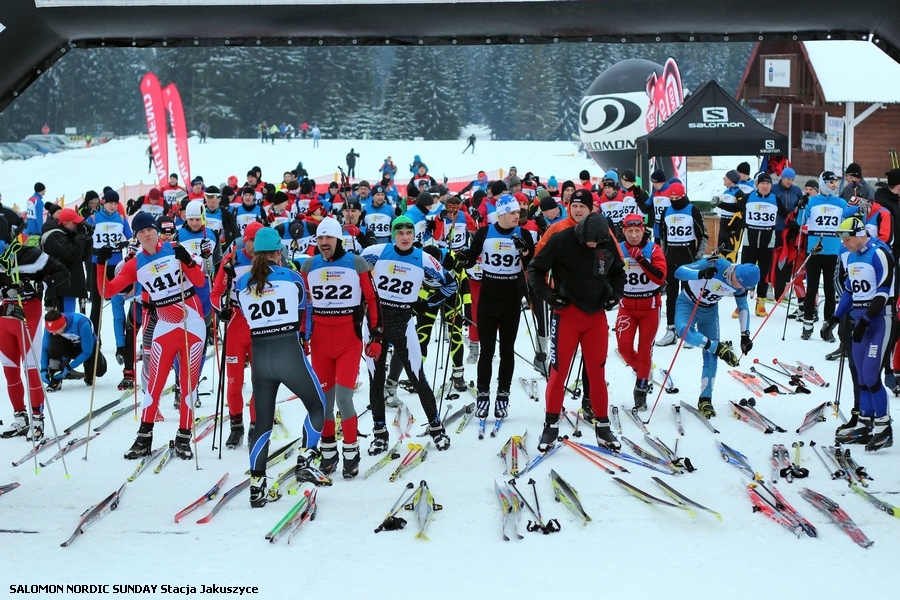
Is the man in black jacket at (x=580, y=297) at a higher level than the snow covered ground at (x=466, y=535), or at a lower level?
higher

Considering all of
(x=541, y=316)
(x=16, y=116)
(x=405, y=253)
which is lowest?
(x=541, y=316)

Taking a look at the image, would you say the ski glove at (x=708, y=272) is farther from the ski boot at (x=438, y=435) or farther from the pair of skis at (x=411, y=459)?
the pair of skis at (x=411, y=459)

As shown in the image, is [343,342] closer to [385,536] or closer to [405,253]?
[405,253]

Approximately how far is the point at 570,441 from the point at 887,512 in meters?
2.51

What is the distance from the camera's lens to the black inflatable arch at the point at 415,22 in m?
6.80

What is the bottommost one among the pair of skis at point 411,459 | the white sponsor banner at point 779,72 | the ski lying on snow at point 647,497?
the ski lying on snow at point 647,497

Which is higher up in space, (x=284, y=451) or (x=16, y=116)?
(x=16, y=116)

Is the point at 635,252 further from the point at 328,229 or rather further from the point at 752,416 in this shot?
the point at 328,229

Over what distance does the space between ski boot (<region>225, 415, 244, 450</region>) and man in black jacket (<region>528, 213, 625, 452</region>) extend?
101 inches

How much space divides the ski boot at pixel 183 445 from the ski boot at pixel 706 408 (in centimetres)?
455

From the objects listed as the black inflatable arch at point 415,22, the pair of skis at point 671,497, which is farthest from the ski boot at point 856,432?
the black inflatable arch at point 415,22

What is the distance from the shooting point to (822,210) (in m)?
12.7

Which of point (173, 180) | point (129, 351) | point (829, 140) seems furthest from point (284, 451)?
point (829, 140)

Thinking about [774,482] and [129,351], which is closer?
[774,482]
